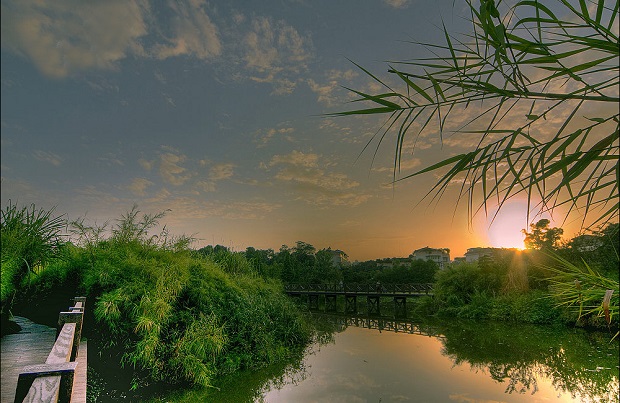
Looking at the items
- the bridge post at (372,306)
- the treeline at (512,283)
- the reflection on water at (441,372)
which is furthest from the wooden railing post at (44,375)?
the bridge post at (372,306)

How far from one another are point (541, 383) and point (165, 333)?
7013 mm

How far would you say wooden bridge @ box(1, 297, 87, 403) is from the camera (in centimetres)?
163

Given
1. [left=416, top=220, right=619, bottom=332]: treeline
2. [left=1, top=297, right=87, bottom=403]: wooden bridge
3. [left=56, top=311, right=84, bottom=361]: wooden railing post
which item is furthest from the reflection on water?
[left=416, top=220, right=619, bottom=332]: treeline

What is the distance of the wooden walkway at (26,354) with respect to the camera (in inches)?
112

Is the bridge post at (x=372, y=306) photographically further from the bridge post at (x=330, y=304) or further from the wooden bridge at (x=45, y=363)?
the wooden bridge at (x=45, y=363)

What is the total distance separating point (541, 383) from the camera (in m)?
6.95

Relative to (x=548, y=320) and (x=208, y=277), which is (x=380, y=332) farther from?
(x=208, y=277)

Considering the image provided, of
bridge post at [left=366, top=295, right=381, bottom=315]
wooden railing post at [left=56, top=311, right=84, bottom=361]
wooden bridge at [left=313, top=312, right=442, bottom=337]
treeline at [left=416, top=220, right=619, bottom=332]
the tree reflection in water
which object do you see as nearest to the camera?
wooden railing post at [left=56, top=311, right=84, bottom=361]

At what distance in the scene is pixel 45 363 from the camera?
78.5 inches

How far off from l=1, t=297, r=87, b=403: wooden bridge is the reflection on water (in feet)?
6.65

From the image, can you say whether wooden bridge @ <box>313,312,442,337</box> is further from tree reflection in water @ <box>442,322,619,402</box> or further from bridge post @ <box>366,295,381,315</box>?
bridge post @ <box>366,295,381,315</box>

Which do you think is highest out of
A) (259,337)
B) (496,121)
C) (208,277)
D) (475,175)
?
(496,121)

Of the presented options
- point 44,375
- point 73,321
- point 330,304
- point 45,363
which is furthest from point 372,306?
point 44,375

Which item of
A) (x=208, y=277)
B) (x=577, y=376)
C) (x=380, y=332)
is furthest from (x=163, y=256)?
(x=380, y=332)
